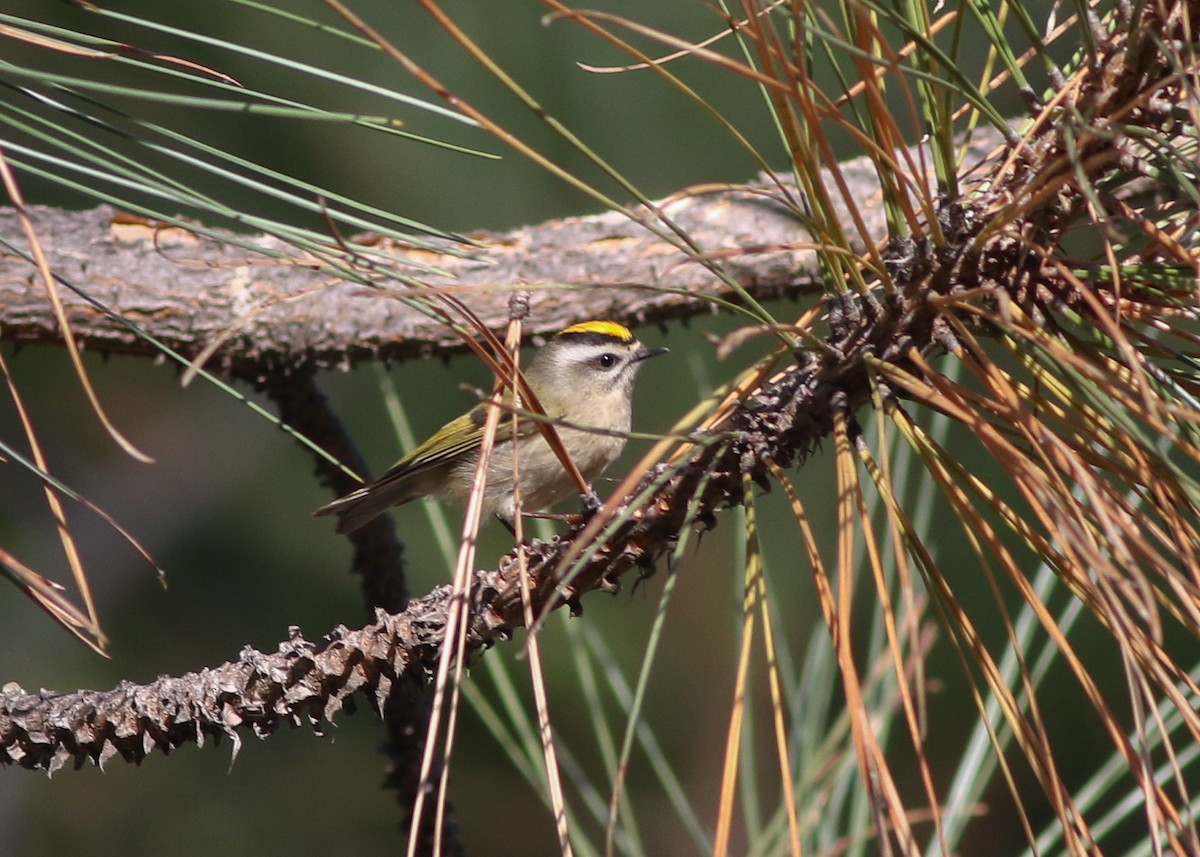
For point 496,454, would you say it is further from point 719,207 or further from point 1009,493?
point 1009,493

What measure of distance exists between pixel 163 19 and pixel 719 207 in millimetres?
1611

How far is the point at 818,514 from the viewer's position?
3148mm

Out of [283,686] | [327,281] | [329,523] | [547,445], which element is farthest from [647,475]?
[329,523]

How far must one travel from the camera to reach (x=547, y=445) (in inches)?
99.8

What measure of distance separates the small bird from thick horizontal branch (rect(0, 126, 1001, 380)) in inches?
9.1

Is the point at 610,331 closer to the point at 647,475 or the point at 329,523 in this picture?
the point at 329,523

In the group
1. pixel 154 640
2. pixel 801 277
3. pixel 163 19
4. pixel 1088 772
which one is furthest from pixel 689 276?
pixel 154 640

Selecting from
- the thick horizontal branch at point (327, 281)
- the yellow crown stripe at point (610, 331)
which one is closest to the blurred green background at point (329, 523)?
the yellow crown stripe at point (610, 331)

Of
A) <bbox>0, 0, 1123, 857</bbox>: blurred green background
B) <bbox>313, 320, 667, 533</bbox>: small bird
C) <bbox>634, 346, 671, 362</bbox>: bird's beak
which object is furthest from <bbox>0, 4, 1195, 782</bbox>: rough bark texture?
<bbox>0, 0, 1123, 857</bbox>: blurred green background

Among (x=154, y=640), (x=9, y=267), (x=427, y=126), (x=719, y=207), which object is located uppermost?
(x=427, y=126)

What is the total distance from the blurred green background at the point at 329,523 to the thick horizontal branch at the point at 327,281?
3.64ft

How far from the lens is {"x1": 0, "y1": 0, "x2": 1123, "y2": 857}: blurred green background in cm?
311

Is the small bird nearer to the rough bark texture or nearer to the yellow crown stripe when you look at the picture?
the yellow crown stripe

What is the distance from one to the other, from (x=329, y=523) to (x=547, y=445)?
119 cm
